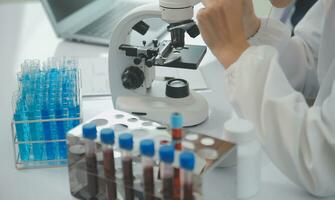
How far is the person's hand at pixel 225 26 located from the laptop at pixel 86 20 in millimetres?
604

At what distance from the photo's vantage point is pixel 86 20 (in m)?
2.12

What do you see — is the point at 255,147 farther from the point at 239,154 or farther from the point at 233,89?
the point at 233,89

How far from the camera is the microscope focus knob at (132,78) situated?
5.05ft

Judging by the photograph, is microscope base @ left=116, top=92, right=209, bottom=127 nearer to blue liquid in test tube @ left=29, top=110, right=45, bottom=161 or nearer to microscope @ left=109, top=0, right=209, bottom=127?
microscope @ left=109, top=0, right=209, bottom=127

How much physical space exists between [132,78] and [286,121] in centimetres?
51

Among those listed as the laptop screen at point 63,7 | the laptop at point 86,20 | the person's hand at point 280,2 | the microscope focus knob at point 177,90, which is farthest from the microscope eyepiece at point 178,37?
the laptop screen at point 63,7

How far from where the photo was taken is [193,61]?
1473 millimetres

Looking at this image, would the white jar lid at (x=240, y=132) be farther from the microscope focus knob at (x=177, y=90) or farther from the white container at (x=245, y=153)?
the microscope focus knob at (x=177, y=90)

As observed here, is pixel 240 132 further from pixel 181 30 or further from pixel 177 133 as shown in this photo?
pixel 181 30

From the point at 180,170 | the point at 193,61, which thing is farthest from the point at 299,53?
the point at 180,170

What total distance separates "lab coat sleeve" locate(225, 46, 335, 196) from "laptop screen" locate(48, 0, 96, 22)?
101 centimetres

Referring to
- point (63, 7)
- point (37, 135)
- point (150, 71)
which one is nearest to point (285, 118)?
point (150, 71)

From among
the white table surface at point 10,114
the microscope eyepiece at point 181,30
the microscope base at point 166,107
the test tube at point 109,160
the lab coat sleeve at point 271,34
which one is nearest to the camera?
the test tube at point 109,160

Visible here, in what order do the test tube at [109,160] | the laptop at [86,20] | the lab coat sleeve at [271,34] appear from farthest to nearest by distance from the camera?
the laptop at [86,20], the lab coat sleeve at [271,34], the test tube at [109,160]
